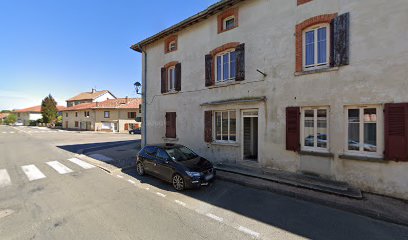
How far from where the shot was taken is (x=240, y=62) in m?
8.87

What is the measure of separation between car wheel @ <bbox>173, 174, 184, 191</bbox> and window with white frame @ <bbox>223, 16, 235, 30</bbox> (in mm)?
6869

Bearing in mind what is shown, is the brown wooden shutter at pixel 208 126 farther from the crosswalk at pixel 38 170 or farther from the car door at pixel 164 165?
the crosswalk at pixel 38 170

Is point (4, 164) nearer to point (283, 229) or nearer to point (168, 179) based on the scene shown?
point (168, 179)

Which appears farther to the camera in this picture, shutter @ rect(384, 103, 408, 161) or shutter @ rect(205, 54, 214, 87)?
shutter @ rect(205, 54, 214, 87)

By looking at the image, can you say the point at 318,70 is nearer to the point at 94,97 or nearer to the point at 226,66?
the point at 226,66

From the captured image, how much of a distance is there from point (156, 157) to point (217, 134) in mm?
3419

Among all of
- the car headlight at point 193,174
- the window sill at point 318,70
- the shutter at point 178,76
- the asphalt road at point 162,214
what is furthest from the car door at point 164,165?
the window sill at point 318,70

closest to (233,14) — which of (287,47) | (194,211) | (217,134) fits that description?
(287,47)

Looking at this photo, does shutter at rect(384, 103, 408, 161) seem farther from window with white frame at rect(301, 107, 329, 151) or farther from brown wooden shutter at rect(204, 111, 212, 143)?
brown wooden shutter at rect(204, 111, 212, 143)

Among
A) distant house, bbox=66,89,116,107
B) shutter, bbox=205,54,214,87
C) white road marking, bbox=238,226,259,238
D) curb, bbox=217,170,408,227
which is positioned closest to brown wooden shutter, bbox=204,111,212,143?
shutter, bbox=205,54,214,87

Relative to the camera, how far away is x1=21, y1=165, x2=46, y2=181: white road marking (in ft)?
26.1

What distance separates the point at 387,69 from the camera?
5797mm

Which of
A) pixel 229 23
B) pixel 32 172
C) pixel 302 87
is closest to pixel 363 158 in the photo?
pixel 302 87

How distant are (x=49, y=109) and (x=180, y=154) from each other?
56700 millimetres
